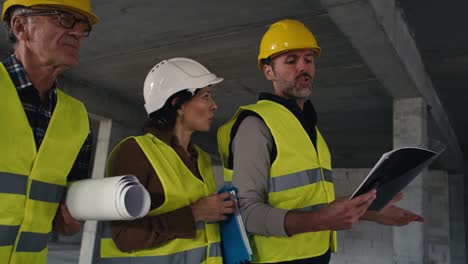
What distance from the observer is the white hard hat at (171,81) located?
2129mm

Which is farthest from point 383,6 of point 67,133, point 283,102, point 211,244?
point 67,133

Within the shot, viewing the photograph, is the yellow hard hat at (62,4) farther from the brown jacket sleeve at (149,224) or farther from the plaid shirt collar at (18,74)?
the brown jacket sleeve at (149,224)

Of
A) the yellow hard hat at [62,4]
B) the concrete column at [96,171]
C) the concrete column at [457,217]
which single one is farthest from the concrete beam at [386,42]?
the concrete column at [457,217]

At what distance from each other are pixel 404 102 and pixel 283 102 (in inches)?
176

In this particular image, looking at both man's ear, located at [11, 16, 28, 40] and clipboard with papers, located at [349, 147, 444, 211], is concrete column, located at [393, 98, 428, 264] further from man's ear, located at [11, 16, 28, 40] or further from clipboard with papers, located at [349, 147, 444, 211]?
man's ear, located at [11, 16, 28, 40]

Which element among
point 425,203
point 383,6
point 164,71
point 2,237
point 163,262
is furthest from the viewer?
point 425,203

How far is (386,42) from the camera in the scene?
400 centimetres

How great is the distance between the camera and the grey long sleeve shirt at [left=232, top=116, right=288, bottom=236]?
1.56 m

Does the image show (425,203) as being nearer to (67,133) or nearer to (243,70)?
(243,70)

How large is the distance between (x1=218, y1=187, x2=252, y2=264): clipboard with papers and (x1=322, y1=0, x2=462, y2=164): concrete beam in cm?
233

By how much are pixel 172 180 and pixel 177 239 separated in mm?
260

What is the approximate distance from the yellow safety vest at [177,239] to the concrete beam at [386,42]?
223cm

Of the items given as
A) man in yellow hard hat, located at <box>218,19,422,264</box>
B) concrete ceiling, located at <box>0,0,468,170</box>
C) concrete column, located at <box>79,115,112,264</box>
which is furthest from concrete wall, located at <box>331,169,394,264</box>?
man in yellow hard hat, located at <box>218,19,422,264</box>

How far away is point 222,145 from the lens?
1987 millimetres
